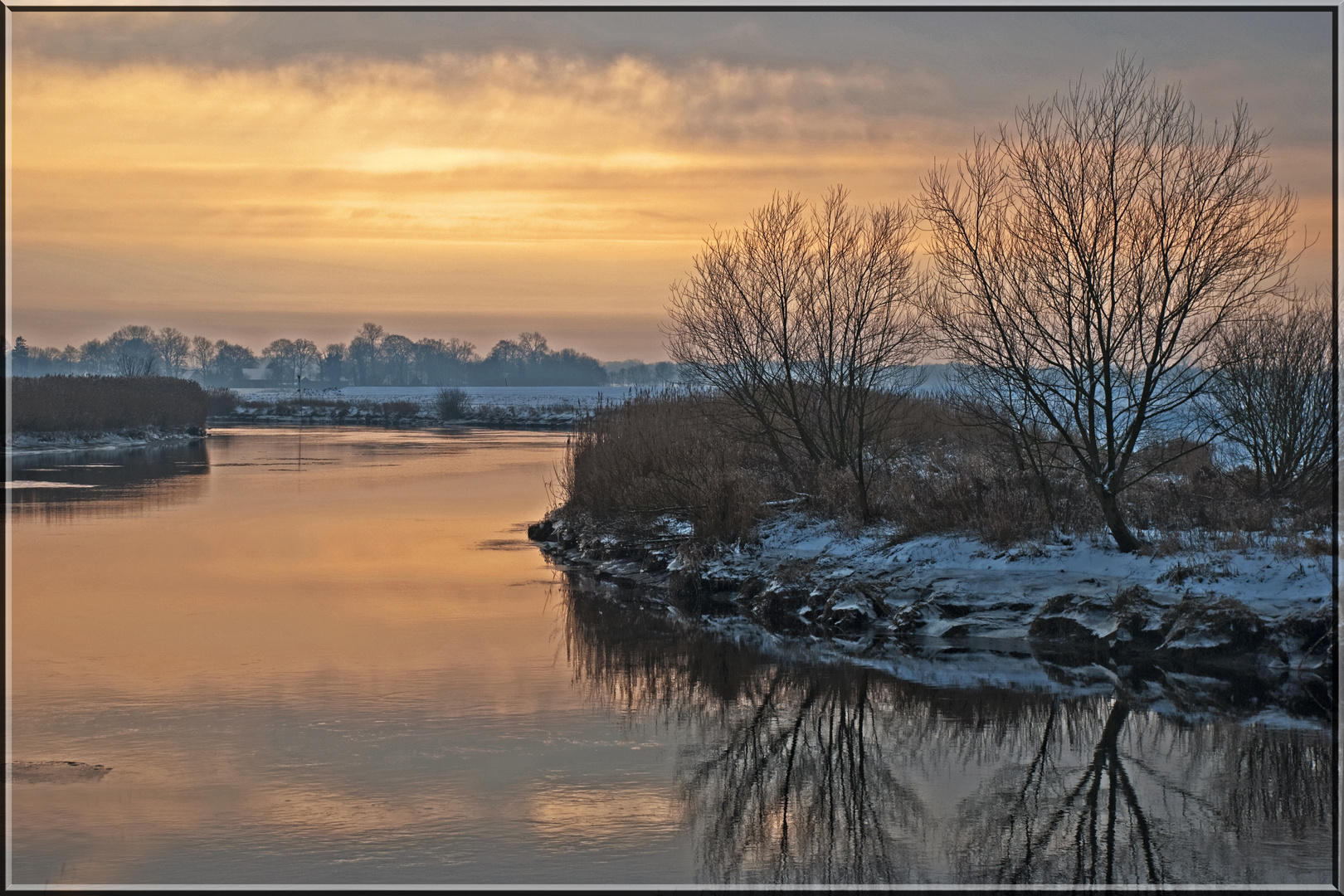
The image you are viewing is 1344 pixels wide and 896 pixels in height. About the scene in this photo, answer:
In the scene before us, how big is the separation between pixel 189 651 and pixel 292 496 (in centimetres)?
1882

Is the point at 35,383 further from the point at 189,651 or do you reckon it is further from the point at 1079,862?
the point at 1079,862

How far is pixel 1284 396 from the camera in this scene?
18703 millimetres

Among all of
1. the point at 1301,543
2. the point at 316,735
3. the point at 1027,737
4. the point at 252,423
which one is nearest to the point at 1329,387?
the point at 1301,543

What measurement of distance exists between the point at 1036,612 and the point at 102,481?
31.9 meters

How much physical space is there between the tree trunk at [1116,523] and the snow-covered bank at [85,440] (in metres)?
46.8

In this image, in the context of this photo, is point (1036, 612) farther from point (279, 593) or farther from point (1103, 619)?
point (279, 593)

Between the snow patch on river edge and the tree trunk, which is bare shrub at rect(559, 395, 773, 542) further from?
the tree trunk

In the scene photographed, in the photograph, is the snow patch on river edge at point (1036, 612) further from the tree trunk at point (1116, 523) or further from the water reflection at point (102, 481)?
the water reflection at point (102, 481)

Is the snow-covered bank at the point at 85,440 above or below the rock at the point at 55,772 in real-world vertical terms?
above

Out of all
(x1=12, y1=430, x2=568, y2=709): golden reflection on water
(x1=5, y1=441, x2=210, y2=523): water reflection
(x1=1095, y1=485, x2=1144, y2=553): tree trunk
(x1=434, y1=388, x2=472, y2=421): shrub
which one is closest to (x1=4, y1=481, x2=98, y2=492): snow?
(x1=5, y1=441, x2=210, y2=523): water reflection

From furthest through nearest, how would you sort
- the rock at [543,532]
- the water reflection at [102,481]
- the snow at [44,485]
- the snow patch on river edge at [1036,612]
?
1. the snow at [44,485]
2. the water reflection at [102,481]
3. the rock at [543,532]
4. the snow patch on river edge at [1036,612]

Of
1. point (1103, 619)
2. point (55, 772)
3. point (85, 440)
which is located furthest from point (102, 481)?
point (1103, 619)

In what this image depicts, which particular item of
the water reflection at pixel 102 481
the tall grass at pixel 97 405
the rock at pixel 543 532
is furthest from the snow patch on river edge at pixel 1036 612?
the tall grass at pixel 97 405

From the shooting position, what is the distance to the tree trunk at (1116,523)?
16.3 meters
